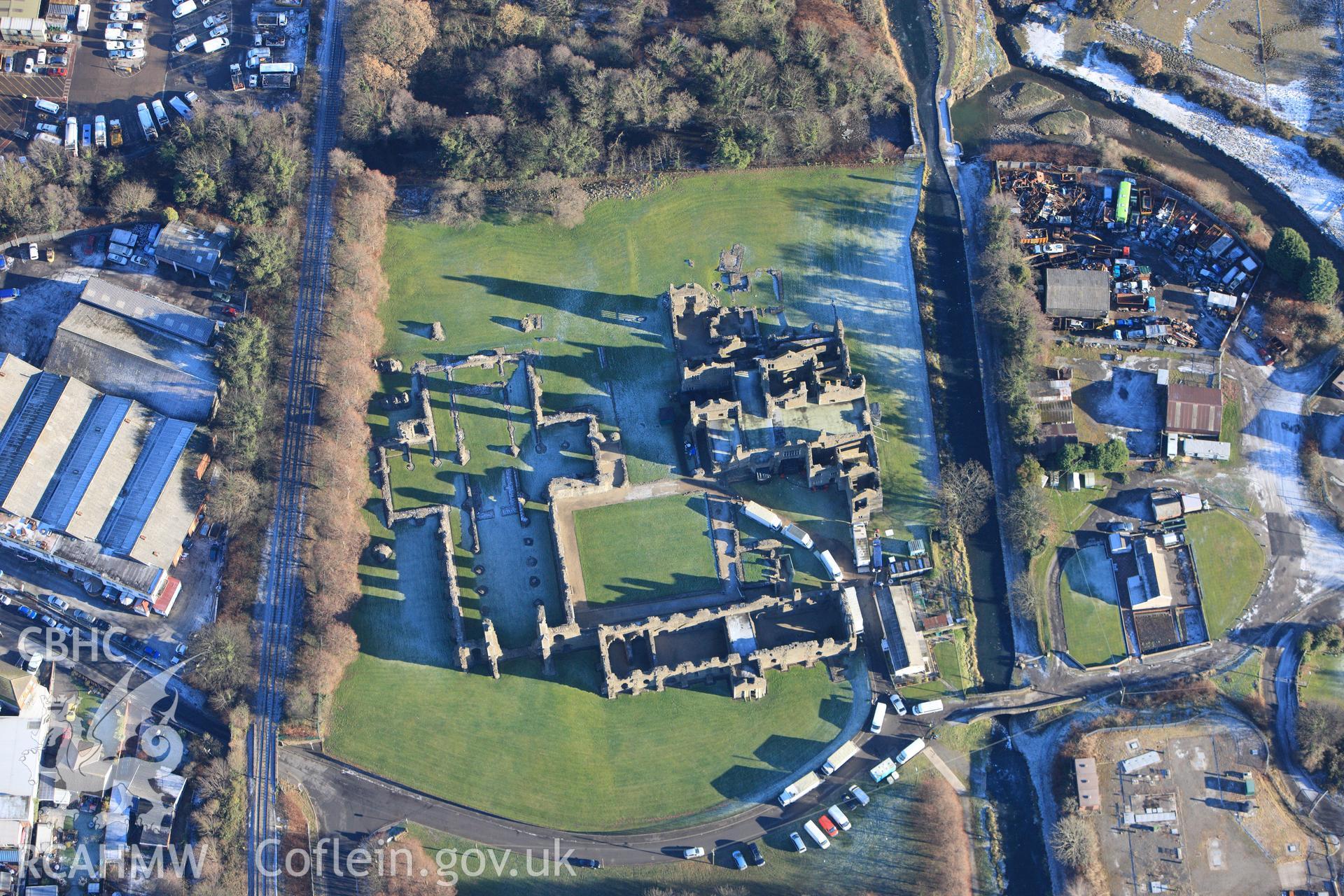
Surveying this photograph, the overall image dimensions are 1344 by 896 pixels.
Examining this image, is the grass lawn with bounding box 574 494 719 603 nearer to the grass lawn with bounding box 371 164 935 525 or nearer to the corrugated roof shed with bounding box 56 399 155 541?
the grass lawn with bounding box 371 164 935 525

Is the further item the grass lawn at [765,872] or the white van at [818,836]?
the white van at [818,836]

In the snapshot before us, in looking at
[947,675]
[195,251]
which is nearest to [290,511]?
[195,251]

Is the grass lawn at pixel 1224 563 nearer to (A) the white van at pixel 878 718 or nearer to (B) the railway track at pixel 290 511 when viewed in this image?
(A) the white van at pixel 878 718

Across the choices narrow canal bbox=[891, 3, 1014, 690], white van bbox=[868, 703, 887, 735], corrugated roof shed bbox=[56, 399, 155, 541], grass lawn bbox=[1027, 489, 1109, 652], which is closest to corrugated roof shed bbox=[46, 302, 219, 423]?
corrugated roof shed bbox=[56, 399, 155, 541]

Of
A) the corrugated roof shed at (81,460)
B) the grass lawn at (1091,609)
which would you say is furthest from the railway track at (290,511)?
the grass lawn at (1091,609)

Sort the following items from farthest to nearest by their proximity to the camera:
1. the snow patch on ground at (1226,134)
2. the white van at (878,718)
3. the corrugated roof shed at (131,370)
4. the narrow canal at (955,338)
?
the snow patch on ground at (1226,134) → the corrugated roof shed at (131,370) → the narrow canal at (955,338) → the white van at (878,718)

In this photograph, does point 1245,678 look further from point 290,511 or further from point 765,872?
point 290,511
